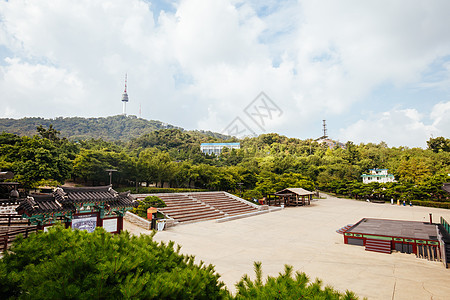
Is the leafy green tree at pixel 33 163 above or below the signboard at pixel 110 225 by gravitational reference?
above

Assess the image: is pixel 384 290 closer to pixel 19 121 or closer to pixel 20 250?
pixel 20 250

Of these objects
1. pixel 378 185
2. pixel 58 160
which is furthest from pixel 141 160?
pixel 378 185

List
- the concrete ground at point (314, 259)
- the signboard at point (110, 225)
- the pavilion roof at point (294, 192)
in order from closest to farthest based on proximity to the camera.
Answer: the concrete ground at point (314, 259), the signboard at point (110, 225), the pavilion roof at point (294, 192)

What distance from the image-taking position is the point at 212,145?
81.7 meters

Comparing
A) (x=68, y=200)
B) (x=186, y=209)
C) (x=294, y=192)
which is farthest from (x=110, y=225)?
(x=294, y=192)

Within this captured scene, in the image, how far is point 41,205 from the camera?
7.27m

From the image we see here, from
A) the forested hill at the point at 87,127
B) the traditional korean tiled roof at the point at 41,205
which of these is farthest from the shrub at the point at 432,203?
the forested hill at the point at 87,127

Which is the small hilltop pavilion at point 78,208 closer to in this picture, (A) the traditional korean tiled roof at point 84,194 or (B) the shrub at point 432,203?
(A) the traditional korean tiled roof at point 84,194

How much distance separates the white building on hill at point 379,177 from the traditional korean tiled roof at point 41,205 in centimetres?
4954

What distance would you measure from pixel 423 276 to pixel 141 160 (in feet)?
85.5

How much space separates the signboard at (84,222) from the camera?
7.98 meters

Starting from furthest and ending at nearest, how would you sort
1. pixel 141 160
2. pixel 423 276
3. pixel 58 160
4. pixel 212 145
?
pixel 212 145, pixel 141 160, pixel 58 160, pixel 423 276

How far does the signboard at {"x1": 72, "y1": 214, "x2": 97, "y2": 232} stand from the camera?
7.98m

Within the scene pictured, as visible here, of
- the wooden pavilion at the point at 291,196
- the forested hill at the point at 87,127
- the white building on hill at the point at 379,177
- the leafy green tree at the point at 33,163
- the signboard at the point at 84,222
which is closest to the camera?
the signboard at the point at 84,222
